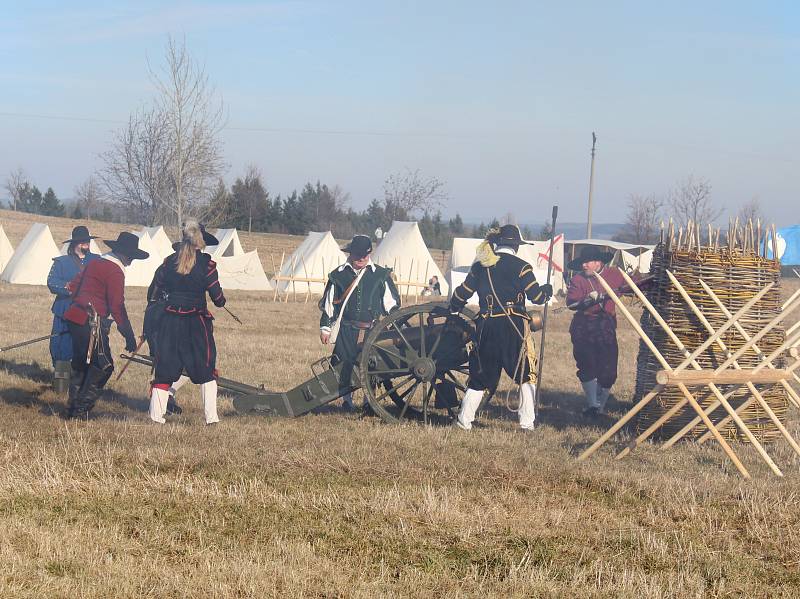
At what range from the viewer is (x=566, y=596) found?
3902 millimetres

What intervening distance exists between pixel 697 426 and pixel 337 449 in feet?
8.95

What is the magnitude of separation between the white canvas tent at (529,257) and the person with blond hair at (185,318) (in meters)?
19.4

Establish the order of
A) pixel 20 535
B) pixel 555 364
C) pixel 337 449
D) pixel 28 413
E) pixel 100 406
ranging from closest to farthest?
pixel 20 535 → pixel 337 449 → pixel 28 413 → pixel 100 406 → pixel 555 364

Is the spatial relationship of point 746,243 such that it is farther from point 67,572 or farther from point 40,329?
point 40,329

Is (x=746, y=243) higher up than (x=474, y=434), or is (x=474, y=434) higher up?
(x=746, y=243)

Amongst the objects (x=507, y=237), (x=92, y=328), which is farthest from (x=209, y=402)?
(x=507, y=237)

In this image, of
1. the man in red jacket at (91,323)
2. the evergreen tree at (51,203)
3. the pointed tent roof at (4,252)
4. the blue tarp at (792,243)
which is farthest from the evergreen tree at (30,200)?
the man in red jacket at (91,323)

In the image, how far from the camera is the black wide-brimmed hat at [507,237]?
24.4ft

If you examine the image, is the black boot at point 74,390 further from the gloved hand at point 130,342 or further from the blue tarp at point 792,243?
the blue tarp at point 792,243

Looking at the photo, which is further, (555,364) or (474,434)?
(555,364)

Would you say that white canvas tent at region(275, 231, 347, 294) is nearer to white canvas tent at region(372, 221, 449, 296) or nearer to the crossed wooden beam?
white canvas tent at region(372, 221, 449, 296)

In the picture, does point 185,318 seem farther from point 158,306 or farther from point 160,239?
point 160,239

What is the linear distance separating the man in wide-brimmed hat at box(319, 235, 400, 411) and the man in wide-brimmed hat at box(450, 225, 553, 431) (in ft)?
2.79

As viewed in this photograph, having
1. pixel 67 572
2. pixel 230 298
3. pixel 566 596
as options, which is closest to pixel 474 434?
pixel 566 596
